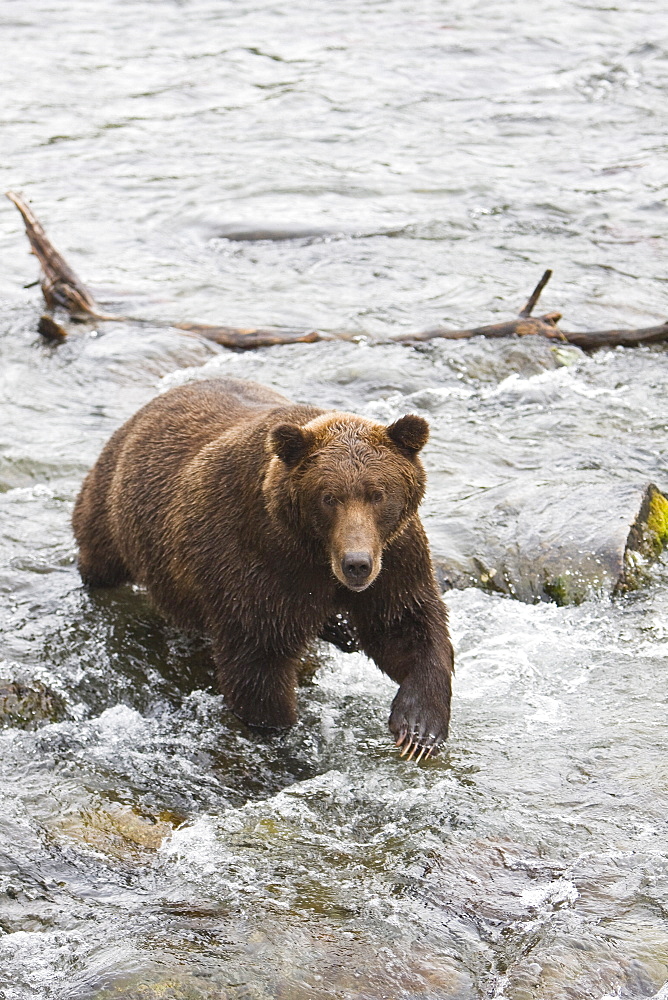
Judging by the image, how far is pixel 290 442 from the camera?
506cm

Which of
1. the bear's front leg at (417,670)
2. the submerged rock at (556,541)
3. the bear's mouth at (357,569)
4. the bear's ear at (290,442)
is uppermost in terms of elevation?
the bear's ear at (290,442)

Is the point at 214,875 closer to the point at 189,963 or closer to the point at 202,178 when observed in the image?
the point at 189,963

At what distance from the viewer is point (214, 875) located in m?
4.79

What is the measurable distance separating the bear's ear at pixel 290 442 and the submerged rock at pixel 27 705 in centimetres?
171

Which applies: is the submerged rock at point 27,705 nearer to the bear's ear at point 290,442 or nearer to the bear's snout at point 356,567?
the bear's ear at point 290,442

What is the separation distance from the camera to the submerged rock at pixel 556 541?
22.5 ft

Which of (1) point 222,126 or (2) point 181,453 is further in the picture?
(1) point 222,126

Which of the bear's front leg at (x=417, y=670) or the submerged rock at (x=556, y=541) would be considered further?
the submerged rock at (x=556, y=541)

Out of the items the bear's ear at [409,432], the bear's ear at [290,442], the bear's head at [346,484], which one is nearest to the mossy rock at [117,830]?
the bear's head at [346,484]

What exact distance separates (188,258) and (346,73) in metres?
6.60

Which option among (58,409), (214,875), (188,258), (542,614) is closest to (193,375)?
(58,409)

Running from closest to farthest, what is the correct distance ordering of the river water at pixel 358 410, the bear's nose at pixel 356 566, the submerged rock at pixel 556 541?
1. the river water at pixel 358 410
2. the bear's nose at pixel 356 566
3. the submerged rock at pixel 556 541

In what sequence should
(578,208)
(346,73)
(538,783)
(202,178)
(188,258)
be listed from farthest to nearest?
(346,73) < (202,178) < (578,208) < (188,258) < (538,783)

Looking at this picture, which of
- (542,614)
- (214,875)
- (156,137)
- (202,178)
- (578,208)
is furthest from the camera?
(156,137)
